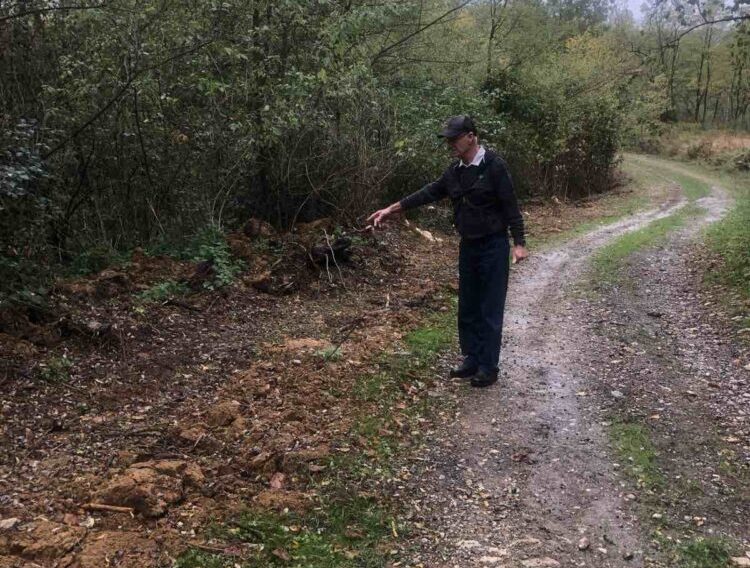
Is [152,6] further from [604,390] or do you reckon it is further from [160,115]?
[604,390]

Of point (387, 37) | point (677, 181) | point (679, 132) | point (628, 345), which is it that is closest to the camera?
point (628, 345)

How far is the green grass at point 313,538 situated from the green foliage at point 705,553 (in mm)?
1434

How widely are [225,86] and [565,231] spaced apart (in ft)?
28.3

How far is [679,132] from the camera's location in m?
40.4

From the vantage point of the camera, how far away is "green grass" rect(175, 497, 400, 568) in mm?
2939

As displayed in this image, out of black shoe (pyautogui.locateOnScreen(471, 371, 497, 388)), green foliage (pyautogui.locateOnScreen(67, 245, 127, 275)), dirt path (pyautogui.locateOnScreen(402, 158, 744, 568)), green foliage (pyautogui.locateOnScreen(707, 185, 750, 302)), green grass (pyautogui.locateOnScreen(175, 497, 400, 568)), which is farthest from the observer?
green foliage (pyautogui.locateOnScreen(707, 185, 750, 302))

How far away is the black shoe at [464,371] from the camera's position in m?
5.23

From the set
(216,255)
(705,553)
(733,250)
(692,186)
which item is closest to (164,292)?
(216,255)

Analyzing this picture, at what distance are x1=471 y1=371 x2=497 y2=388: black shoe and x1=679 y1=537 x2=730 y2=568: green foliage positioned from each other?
2.10 meters

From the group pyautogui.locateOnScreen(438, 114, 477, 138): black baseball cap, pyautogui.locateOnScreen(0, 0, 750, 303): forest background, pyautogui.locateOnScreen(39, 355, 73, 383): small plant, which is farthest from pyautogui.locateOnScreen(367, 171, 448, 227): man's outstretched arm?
pyautogui.locateOnScreen(39, 355, 73, 383): small plant

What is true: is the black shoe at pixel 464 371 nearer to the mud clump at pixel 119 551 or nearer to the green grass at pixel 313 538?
the green grass at pixel 313 538

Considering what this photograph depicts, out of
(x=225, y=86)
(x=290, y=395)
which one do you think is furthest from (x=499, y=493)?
(x=225, y=86)

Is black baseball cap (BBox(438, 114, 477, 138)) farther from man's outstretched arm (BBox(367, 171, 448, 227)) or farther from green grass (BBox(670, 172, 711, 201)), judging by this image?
green grass (BBox(670, 172, 711, 201))

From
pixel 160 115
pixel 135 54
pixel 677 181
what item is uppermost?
pixel 135 54
